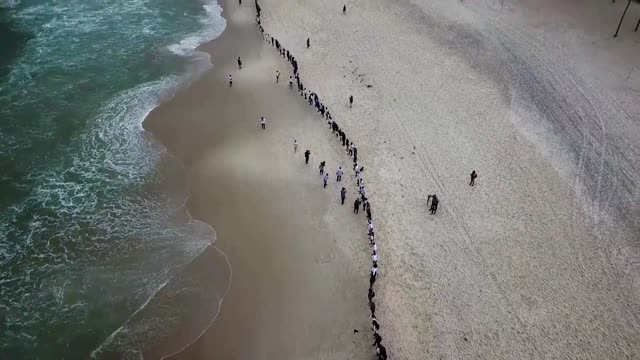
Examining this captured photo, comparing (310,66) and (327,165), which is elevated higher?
(310,66)

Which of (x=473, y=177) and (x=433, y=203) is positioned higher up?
(x=473, y=177)

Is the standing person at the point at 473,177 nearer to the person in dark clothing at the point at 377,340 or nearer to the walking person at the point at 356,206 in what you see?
the walking person at the point at 356,206

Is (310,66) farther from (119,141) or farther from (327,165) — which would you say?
(119,141)

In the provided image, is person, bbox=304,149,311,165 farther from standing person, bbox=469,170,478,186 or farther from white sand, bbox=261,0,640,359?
standing person, bbox=469,170,478,186

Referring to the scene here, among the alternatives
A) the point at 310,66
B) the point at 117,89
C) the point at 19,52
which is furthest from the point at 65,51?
the point at 310,66

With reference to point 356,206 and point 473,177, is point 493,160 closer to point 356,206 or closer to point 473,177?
point 473,177

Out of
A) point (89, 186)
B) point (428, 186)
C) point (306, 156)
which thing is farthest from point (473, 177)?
point (89, 186)

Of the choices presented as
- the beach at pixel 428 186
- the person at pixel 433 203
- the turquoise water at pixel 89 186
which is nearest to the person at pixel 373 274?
the beach at pixel 428 186
